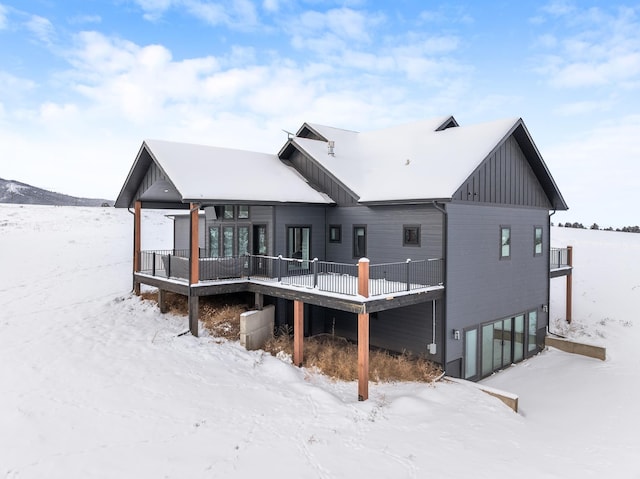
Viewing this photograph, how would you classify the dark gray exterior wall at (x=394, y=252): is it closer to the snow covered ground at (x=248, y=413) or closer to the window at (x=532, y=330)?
the snow covered ground at (x=248, y=413)

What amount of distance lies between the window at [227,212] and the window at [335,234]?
Answer: 405 cm

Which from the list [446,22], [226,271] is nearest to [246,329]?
[226,271]

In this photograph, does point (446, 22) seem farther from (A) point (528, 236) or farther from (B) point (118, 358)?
(B) point (118, 358)

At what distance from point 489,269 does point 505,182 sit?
357cm

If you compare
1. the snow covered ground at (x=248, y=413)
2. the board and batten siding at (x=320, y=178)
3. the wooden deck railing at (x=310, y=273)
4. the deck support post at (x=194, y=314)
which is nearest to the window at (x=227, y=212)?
the wooden deck railing at (x=310, y=273)

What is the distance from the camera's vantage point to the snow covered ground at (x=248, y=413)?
7.98 m

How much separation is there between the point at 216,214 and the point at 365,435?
34.4 ft

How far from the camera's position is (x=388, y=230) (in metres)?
15.7

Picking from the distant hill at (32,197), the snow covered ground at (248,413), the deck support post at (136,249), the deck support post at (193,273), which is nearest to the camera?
the snow covered ground at (248,413)

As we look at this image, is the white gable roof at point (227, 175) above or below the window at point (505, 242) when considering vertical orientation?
above

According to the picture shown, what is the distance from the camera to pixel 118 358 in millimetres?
12422

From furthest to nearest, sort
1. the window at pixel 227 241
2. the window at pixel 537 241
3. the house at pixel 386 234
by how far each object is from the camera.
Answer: the window at pixel 537 241, the window at pixel 227 241, the house at pixel 386 234

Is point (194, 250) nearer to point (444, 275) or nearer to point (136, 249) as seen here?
point (136, 249)

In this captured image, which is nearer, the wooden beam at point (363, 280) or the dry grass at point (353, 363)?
the wooden beam at point (363, 280)
